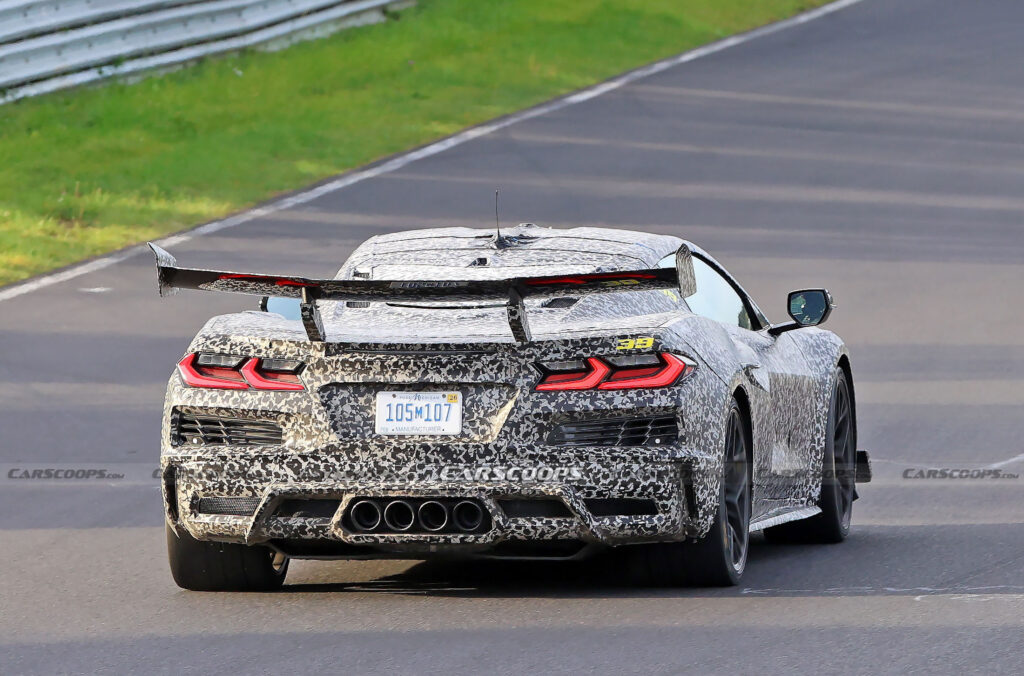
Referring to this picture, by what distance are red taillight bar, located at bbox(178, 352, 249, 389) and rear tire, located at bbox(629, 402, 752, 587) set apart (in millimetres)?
1542

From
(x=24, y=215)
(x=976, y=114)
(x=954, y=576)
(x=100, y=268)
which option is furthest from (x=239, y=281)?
(x=976, y=114)

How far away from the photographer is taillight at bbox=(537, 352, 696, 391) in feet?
21.8

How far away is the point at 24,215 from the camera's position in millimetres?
18406

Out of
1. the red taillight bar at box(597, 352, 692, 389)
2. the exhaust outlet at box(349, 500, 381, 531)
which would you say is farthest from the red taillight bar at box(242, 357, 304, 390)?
the red taillight bar at box(597, 352, 692, 389)

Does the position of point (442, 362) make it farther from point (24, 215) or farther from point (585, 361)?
point (24, 215)

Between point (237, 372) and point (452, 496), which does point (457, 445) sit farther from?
point (237, 372)

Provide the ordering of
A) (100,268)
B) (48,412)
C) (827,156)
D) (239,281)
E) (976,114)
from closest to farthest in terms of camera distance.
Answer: (239,281)
(48,412)
(100,268)
(827,156)
(976,114)

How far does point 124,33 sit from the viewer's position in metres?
23.2

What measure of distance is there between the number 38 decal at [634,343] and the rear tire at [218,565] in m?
1.49

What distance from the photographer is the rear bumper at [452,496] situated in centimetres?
657

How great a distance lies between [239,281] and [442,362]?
0.72m

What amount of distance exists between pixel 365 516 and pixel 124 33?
1750 centimetres

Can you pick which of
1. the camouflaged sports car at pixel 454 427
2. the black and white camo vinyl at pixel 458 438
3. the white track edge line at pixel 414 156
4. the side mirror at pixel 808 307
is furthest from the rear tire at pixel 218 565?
the white track edge line at pixel 414 156

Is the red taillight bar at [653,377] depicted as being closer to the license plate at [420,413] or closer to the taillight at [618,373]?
the taillight at [618,373]
